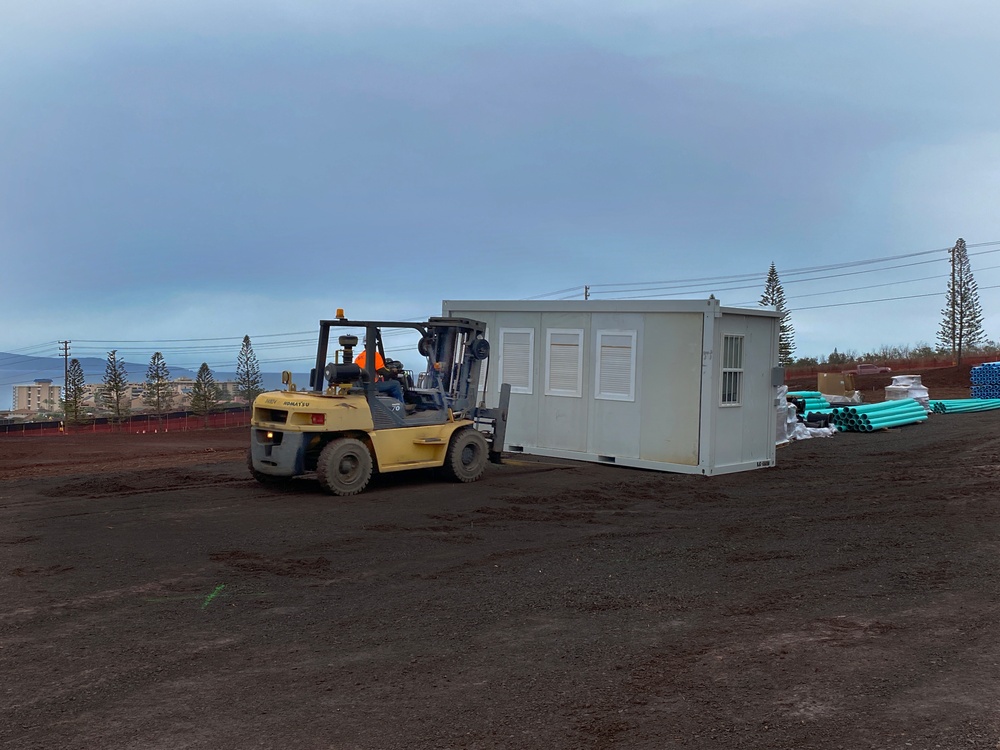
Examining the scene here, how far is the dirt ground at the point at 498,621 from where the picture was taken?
4.84m

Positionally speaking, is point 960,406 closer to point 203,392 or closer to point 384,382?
point 384,382

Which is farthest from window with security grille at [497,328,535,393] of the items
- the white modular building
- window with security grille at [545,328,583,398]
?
window with security grille at [545,328,583,398]

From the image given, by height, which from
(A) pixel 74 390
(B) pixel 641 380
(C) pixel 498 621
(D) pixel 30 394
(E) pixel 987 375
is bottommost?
(D) pixel 30 394

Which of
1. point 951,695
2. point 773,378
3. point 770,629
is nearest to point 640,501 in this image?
point 773,378

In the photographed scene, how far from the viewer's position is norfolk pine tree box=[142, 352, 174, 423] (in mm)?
95188

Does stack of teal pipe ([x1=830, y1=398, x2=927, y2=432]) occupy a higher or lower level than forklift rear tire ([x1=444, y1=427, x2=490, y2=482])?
higher

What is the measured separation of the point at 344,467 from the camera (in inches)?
508

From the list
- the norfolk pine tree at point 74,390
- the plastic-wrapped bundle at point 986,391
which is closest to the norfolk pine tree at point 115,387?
the norfolk pine tree at point 74,390

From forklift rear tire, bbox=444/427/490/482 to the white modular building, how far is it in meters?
1.26

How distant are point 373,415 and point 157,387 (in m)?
89.9

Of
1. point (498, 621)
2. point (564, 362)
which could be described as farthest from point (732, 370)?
point (498, 621)

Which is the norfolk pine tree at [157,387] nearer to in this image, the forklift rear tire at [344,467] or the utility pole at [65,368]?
the utility pole at [65,368]

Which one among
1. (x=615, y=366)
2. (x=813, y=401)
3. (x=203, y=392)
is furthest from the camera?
(x=203, y=392)

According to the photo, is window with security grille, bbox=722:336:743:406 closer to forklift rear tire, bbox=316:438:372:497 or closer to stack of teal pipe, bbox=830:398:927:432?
forklift rear tire, bbox=316:438:372:497
